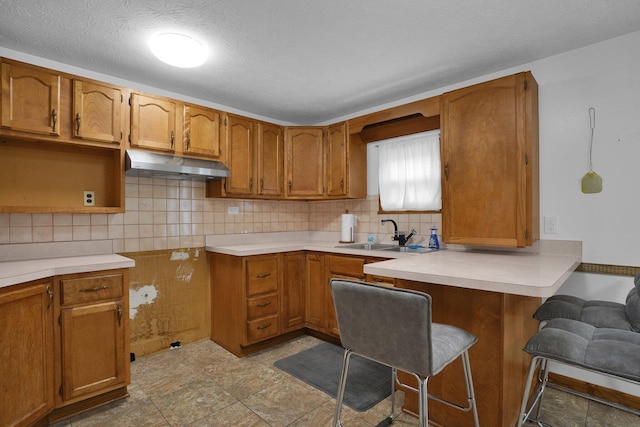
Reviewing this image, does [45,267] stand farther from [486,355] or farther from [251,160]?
[486,355]

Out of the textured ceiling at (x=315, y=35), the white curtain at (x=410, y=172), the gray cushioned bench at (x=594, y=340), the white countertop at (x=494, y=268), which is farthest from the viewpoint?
the white curtain at (x=410, y=172)

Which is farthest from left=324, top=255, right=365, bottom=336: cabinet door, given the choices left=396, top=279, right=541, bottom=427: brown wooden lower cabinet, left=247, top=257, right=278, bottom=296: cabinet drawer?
left=396, top=279, right=541, bottom=427: brown wooden lower cabinet

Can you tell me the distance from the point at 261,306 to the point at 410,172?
1.90 metres

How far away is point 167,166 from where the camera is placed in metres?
2.45

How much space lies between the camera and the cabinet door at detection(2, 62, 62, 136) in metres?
1.97

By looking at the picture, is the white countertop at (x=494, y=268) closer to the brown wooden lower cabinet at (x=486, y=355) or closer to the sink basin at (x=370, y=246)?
the brown wooden lower cabinet at (x=486, y=355)

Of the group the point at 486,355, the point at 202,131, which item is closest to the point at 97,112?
the point at 202,131

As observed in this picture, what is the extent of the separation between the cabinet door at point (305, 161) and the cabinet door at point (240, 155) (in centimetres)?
45

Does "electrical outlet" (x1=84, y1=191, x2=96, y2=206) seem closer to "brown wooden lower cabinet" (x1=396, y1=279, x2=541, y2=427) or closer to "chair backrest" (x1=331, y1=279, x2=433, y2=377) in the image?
"chair backrest" (x1=331, y1=279, x2=433, y2=377)

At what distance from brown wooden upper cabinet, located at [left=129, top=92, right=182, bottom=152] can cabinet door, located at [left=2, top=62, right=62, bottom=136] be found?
1.50 ft

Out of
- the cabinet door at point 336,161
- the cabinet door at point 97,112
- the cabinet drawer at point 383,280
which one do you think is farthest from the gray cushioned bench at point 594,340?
the cabinet door at point 97,112

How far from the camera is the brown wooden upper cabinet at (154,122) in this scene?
2.47 m

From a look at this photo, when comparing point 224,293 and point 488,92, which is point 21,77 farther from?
point 488,92

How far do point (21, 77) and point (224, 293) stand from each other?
2.12m
